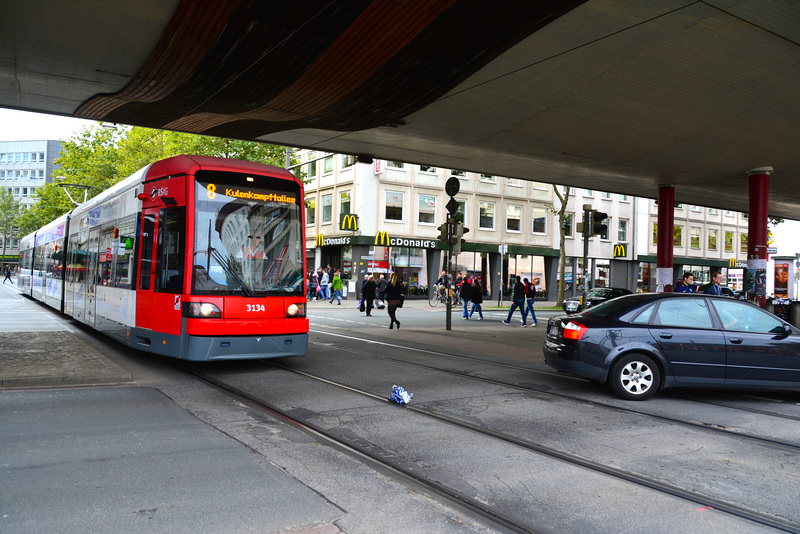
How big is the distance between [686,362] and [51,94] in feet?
42.3

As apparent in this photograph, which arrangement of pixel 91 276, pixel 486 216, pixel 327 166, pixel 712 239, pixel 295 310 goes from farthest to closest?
pixel 712 239, pixel 486 216, pixel 327 166, pixel 91 276, pixel 295 310

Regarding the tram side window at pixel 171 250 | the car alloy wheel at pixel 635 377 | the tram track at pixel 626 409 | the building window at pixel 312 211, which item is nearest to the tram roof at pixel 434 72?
the tram side window at pixel 171 250

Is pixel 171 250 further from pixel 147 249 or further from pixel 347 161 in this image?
pixel 347 161

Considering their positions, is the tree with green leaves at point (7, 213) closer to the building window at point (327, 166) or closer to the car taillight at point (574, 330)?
the building window at point (327, 166)

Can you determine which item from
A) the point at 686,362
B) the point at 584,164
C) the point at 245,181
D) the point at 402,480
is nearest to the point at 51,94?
the point at 245,181

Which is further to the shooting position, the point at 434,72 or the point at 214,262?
the point at 434,72

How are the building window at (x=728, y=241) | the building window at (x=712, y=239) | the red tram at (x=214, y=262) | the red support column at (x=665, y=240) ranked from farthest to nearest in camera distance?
the building window at (x=728, y=241) → the building window at (x=712, y=239) → the red support column at (x=665, y=240) → the red tram at (x=214, y=262)

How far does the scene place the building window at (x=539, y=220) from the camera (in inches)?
1660

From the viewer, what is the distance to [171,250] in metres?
8.87

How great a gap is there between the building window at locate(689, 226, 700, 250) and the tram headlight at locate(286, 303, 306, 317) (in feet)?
159

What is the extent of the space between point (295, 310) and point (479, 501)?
18.2 feet

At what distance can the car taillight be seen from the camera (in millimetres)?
8125

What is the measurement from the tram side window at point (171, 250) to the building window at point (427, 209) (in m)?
29.3

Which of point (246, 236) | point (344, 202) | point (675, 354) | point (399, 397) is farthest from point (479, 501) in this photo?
point (344, 202)
